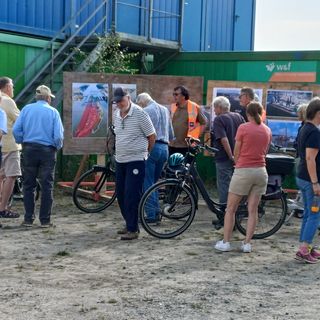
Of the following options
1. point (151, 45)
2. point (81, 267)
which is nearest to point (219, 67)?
point (151, 45)

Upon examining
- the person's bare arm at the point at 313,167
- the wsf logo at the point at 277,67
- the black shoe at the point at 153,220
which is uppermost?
the wsf logo at the point at 277,67

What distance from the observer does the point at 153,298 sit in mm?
5672

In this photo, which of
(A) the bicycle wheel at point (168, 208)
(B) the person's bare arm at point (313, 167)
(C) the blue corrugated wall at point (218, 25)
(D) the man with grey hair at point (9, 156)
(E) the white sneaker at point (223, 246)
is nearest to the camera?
(B) the person's bare arm at point (313, 167)

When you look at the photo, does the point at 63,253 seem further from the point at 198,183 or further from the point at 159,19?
the point at 159,19

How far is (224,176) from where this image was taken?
28.3ft

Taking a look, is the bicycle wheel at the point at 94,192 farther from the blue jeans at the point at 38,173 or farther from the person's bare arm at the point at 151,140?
the person's bare arm at the point at 151,140

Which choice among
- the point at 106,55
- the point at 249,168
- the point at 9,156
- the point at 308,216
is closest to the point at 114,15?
the point at 106,55

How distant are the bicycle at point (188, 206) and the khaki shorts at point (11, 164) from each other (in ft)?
6.87

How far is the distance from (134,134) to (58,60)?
6.04 meters

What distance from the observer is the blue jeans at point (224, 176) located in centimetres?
861

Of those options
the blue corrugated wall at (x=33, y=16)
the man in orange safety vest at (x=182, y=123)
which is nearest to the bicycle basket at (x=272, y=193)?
the man in orange safety vest at (x=182, y=123)

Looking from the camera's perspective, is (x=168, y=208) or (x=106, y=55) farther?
(x=106, y=55)

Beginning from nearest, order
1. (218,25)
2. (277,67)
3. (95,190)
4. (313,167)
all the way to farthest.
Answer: (313,167)
(95,190)
(277,67)
(218,25)

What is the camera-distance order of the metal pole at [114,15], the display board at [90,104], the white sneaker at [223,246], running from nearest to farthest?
the white sneaker at [223,246] < the display board at [90,104] < the metal pole at [114,15]
